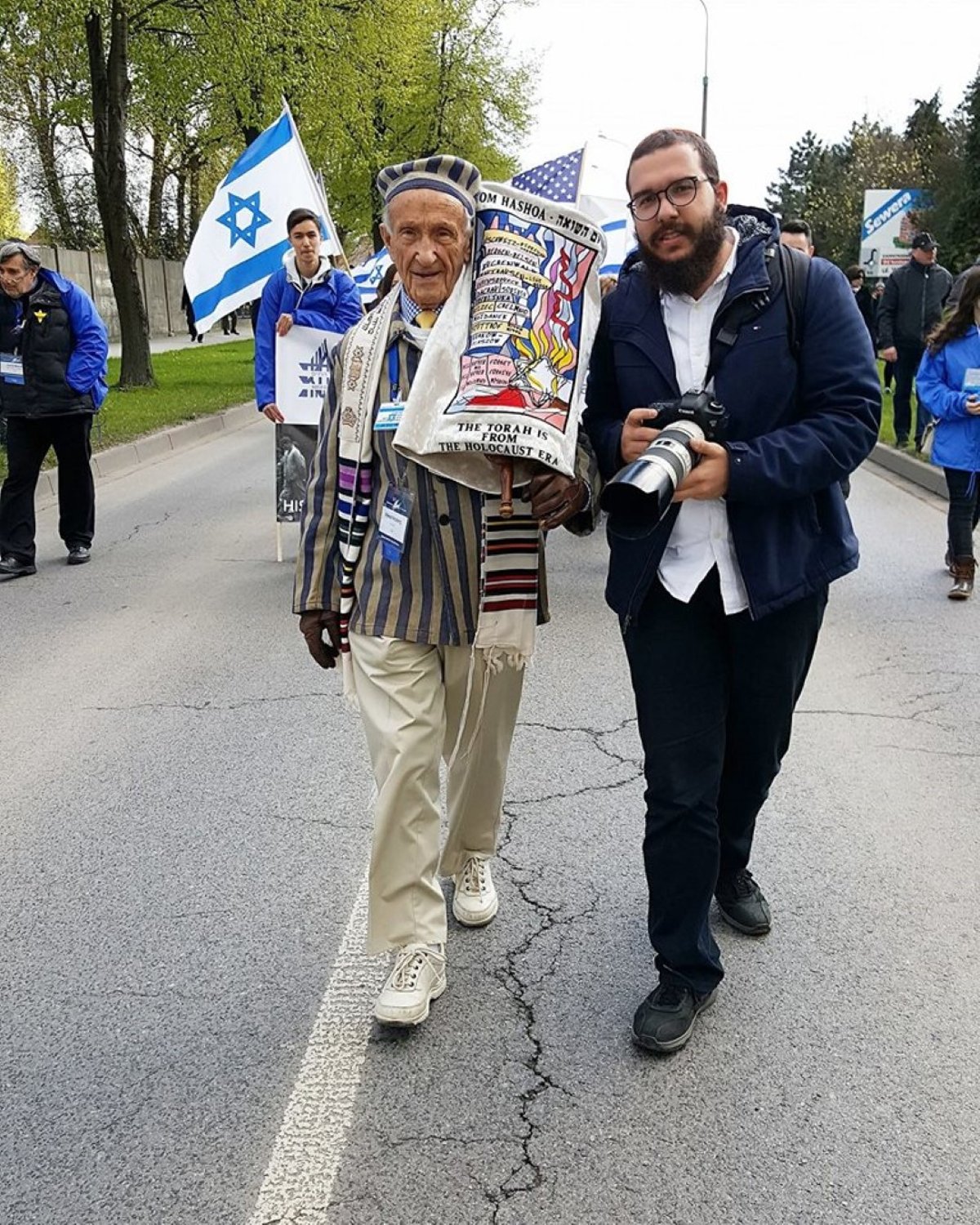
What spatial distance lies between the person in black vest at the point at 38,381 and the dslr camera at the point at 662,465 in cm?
605

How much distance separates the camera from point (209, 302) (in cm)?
937

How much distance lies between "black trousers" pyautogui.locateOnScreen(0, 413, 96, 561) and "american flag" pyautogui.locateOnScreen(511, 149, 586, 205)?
3.76 metres

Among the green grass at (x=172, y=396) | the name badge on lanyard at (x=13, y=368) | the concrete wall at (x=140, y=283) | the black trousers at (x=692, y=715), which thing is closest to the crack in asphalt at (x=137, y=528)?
the name badge on lanyard at (x=13, y=368)

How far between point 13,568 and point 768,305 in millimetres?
6402

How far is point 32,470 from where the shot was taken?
8.11m

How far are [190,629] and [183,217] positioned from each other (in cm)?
4503

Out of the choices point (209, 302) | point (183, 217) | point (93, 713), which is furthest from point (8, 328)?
point (183, 217)

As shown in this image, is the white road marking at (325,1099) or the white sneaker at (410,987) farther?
the white sneaker at (410,987)

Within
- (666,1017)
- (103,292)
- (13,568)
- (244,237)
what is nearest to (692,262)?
(666,1017)

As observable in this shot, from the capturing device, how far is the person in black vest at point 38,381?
786 cm

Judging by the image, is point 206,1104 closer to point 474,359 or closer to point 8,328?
point 474,359

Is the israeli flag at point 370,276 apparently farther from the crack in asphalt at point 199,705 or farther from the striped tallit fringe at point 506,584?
the striped tallit fringe at point 506,584

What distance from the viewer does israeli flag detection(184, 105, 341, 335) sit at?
9.34 m

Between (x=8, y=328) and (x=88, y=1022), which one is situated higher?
(x=8, y=328)
